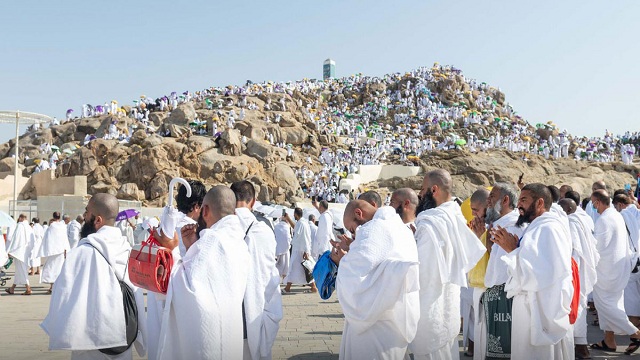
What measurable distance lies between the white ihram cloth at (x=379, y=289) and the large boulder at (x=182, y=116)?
1530 inches

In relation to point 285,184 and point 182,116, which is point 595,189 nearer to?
point 285,184

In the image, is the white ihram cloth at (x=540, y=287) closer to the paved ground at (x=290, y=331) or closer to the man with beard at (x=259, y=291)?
the man with beard at (x=259, y=291)

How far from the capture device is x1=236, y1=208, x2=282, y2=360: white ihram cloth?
4590 millimetres

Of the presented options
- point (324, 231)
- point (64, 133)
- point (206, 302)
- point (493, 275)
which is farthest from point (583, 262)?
point (64, 133)

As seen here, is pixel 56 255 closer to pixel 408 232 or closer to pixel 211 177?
pixel 408 232

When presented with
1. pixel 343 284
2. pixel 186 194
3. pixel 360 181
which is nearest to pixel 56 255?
pixel 186 194

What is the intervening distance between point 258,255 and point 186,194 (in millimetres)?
819

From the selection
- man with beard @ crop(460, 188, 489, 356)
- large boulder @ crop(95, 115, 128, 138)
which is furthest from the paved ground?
large boulder @ crop(95, 115, 128, 138)

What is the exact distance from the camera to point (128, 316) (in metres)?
4.32

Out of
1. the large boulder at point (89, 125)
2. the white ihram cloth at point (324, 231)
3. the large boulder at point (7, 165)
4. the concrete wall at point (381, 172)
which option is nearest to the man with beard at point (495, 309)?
the white ihram cloth at point (324, 231)

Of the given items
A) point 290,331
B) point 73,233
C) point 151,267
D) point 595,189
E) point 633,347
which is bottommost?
point 290,331

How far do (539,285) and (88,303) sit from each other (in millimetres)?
3325

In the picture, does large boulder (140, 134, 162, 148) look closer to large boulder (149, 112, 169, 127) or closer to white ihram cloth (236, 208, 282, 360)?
large boulder (149, 112, 169, 127)

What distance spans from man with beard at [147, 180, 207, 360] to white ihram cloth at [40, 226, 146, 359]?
29 centimetres
